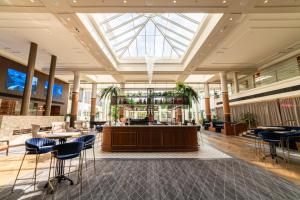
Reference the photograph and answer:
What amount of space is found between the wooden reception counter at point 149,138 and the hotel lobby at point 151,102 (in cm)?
4

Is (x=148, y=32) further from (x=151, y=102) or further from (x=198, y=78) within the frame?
(x=198, y=78)

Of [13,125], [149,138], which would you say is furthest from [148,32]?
[13,125]

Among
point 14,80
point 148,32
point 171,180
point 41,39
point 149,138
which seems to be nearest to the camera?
point 171,180

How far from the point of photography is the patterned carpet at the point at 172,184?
8.70ft

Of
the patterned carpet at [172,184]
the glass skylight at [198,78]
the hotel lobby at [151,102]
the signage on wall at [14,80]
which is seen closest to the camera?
the patterned carpet at [172,184]

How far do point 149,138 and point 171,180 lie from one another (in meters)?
2.66

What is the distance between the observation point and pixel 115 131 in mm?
5820

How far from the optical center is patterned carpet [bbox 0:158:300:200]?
2650 mm

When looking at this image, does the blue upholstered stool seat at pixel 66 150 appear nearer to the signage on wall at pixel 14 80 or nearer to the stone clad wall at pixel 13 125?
the stone clad wall at pixel 13 125

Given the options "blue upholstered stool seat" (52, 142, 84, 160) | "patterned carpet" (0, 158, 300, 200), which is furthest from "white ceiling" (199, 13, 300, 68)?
"blue upholstered stool seat" (52, 142, 84, 160)

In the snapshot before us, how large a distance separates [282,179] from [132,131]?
184 inches

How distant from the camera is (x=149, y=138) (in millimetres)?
5863

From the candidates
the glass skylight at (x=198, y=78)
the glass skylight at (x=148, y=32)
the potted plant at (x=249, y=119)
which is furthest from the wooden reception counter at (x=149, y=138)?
the glass skylight at (x=198, y=78)

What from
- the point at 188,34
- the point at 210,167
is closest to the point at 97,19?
the point at 188,34
